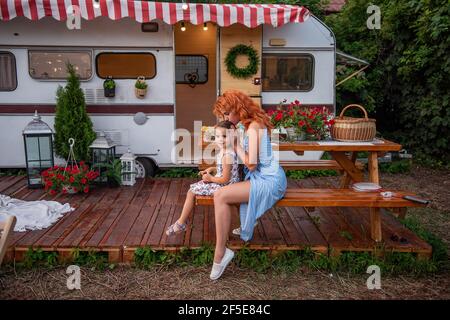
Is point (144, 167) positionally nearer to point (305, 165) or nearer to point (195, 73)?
point (305, 165)

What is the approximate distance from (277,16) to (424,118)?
3.94m

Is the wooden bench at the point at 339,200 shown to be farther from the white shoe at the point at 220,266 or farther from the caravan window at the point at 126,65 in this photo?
the caravan window at the point at 126,65

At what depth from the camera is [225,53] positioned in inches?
259

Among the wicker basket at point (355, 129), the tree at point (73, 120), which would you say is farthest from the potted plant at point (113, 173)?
the wicker basket at point (355, 129)

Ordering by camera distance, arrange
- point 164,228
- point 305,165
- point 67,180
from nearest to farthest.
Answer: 1. point 164,228
2. point 305,165
3. point 67,180

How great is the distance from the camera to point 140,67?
258 inches

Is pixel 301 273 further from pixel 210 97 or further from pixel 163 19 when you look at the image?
pixel 210 97

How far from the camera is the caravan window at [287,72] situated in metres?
6.73

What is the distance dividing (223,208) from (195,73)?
5.77 metres

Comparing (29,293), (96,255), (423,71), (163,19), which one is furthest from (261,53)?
(29,293)

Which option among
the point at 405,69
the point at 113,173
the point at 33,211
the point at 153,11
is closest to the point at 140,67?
the point at 153,11

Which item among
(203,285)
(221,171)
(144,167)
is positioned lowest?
(203,285)

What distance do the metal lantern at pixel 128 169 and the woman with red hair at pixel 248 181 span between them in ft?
9.46

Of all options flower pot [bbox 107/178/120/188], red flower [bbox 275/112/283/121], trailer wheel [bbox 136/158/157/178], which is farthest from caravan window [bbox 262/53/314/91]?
flower pot [bbox 107/178/120/188]
